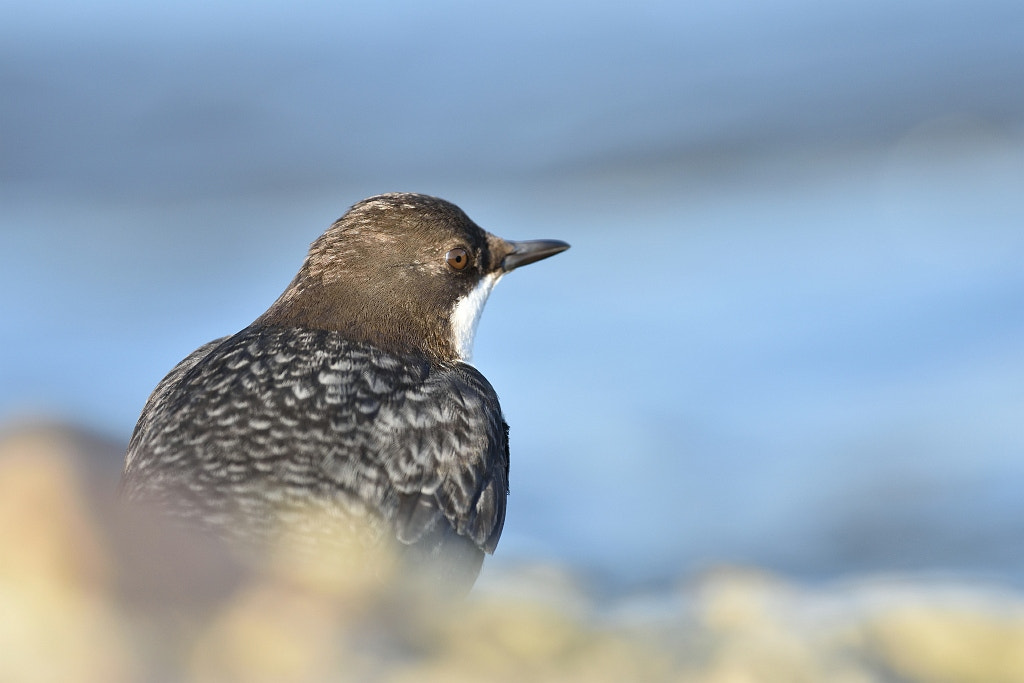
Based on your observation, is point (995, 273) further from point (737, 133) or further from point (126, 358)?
point (126, 358)

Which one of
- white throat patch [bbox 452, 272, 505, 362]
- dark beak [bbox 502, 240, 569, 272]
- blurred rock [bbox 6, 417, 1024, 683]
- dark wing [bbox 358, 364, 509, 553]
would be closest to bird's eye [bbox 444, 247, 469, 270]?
white throat patch [bbox 452, 272, 505, 362]

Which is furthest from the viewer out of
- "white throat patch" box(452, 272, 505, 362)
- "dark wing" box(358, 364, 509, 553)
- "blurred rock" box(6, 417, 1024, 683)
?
"white throat patch" box(452, 272, 505, 362)

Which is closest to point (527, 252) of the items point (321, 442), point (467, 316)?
point (467, 316)

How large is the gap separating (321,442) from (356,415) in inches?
7.7

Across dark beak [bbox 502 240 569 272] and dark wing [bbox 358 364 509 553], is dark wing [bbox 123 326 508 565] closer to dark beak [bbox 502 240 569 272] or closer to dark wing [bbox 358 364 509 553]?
dark wing [bbox 358 364 509 553]

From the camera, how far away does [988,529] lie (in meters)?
7.83

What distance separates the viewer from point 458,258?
17.9ft

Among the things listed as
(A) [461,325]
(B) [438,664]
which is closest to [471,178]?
(A) [461,325]

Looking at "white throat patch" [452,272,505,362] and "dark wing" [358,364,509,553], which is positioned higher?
"white throat patch" [452,272,505,362]

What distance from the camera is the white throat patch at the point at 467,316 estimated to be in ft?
17.8

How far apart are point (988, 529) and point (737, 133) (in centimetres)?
787

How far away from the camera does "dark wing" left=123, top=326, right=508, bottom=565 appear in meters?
4.15

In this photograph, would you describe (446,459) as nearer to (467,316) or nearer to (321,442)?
(321,442)

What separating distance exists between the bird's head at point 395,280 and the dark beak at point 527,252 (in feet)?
1.05
